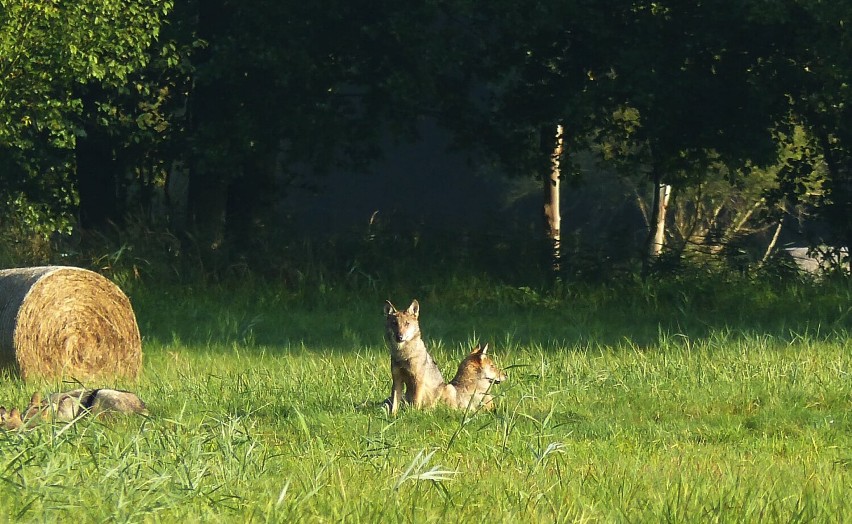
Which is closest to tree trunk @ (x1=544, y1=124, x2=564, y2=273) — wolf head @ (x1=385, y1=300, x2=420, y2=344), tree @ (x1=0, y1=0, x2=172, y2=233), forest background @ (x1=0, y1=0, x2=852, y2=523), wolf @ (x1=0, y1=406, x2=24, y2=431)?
forest background @ (x1=0, y1=0, x2=852, y2=523)

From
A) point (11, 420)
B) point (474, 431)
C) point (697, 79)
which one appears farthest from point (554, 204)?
point (11, 420)

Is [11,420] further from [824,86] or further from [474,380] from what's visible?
[824,86]

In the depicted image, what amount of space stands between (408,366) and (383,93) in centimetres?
1278

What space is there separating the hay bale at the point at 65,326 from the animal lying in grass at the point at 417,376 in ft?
16.7

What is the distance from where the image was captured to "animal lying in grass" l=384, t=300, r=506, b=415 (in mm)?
9219

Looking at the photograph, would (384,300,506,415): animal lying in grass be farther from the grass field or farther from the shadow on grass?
the shadow on grass

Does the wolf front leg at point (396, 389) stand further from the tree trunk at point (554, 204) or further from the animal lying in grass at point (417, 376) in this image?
the tree trunk at point (554, 204)

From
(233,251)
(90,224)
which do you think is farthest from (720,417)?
(90,224)

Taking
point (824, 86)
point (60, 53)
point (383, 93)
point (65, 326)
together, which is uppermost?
point (60, 53)

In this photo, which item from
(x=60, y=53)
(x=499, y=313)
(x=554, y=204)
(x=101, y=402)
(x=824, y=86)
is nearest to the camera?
(x=101, y=402)

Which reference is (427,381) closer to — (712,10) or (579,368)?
(579,368)

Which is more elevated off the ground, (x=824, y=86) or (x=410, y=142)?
(x=824, y=86)

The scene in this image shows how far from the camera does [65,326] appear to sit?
1338 cm

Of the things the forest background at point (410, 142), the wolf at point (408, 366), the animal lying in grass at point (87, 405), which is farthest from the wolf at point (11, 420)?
the forest background at point (410, 142)
